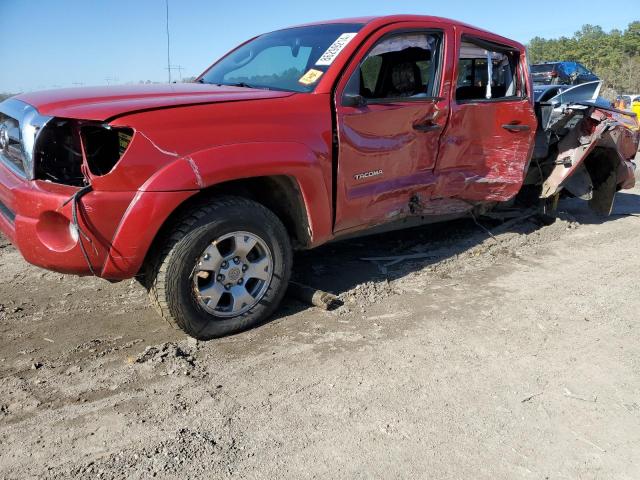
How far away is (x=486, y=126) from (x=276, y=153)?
87.5 inches

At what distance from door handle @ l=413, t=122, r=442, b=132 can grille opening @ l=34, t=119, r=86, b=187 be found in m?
2.30

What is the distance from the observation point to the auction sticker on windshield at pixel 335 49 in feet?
11.8

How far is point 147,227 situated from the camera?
2.83 metres

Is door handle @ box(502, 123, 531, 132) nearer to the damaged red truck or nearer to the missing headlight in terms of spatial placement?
the damaged red truck

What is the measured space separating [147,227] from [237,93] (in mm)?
1089

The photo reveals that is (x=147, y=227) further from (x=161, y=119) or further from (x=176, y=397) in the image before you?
(x=176, y=397)

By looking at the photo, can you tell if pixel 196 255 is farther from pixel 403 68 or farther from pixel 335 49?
pixel 403 68

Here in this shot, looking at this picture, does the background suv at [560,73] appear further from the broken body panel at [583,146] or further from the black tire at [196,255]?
the black tire at [196,255]

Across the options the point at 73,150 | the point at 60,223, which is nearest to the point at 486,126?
the point at 73,150

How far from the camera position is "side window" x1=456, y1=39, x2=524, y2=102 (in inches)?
178

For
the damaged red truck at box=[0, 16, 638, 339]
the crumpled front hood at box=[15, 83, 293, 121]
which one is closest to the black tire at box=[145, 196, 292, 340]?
the damaged red truck at box=[0, 16, 638, 339]

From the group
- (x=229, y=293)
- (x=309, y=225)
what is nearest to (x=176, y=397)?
(x=229, y=293)

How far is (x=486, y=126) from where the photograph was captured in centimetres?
452

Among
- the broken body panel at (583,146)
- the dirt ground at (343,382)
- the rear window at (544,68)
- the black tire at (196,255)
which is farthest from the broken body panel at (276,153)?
the rear window at (544,68)
